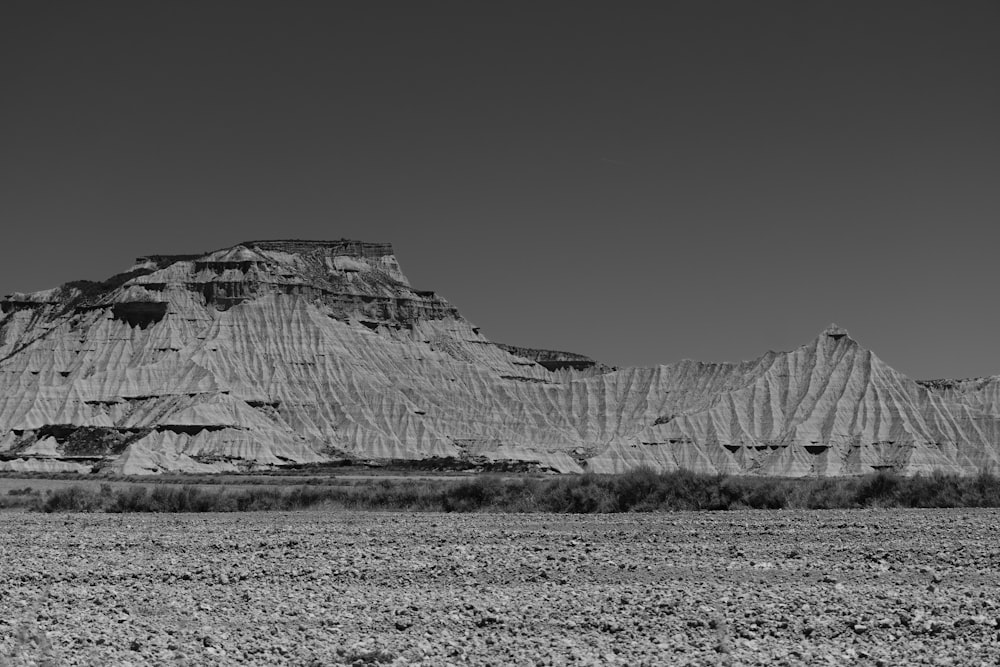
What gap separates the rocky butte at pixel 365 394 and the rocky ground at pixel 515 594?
238 ft

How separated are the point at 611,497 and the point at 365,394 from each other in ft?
301

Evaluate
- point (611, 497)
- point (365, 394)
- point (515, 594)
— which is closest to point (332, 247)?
point (365, 394)

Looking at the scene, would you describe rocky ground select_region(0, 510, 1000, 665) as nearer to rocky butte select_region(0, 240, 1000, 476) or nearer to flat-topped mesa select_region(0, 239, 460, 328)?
rocky butte select_region(0, 240, 1000, 476)

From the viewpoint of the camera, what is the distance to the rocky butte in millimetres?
105562

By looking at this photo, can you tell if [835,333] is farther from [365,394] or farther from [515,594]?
[515,594]

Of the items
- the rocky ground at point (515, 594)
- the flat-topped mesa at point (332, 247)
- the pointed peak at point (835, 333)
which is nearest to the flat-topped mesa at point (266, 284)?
the flat-topped mesa at point (332, 247)

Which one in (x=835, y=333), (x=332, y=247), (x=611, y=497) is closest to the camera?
(x=611, y=497)

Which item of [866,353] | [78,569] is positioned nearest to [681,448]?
[866,353]

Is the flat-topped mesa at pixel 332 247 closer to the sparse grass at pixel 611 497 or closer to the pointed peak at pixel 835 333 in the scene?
the pointed peak at pixel 835 333

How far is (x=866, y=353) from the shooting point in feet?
370

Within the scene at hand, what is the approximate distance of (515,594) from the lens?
18.1m

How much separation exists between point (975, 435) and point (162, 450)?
66187mm

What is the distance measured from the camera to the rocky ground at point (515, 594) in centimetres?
1431

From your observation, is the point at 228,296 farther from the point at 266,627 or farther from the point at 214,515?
the point at 266,627
